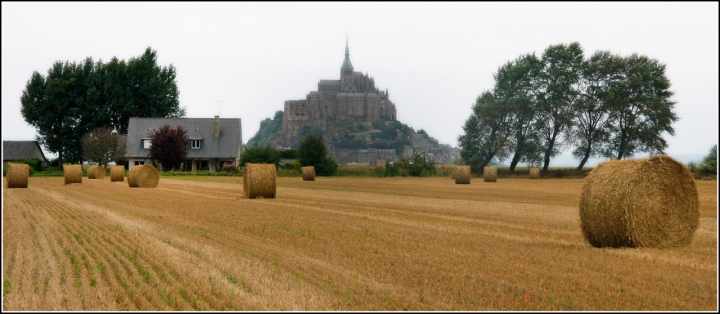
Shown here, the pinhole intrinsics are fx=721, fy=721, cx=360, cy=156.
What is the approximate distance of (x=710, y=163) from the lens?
47219 mm

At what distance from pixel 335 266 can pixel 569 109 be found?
54147 mm

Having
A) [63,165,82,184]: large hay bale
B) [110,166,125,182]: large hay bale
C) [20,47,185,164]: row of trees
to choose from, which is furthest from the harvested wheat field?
[20,47,185,164]: row of trees

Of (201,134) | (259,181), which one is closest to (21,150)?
(201,134)

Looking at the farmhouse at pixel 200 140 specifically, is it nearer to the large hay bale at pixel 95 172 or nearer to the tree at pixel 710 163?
the large hay bale at pixel 95 172

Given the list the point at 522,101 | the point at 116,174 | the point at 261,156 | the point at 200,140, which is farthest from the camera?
the point at 200,140

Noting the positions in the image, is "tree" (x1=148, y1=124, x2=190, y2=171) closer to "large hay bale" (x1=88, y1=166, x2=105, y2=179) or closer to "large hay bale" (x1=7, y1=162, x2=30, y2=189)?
"large hay bale" (x1=88, y1=166, x2=105, y2=179)

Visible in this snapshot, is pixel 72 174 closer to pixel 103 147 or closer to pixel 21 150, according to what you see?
A: pixel 103 147

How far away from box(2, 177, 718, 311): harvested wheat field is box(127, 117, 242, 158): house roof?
170ft

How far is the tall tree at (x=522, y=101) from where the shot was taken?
62.5 m

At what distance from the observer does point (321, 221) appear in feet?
55.5

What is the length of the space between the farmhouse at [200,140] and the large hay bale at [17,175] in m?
33.8

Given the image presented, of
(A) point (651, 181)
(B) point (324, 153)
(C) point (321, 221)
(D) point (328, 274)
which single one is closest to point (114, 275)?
(D) point (328, 274)

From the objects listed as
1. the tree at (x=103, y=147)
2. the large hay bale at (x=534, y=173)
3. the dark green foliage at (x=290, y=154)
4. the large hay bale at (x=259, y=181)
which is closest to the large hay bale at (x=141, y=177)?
the large hay bale at (x=259, y=181)

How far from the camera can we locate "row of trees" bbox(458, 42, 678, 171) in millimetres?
58844
